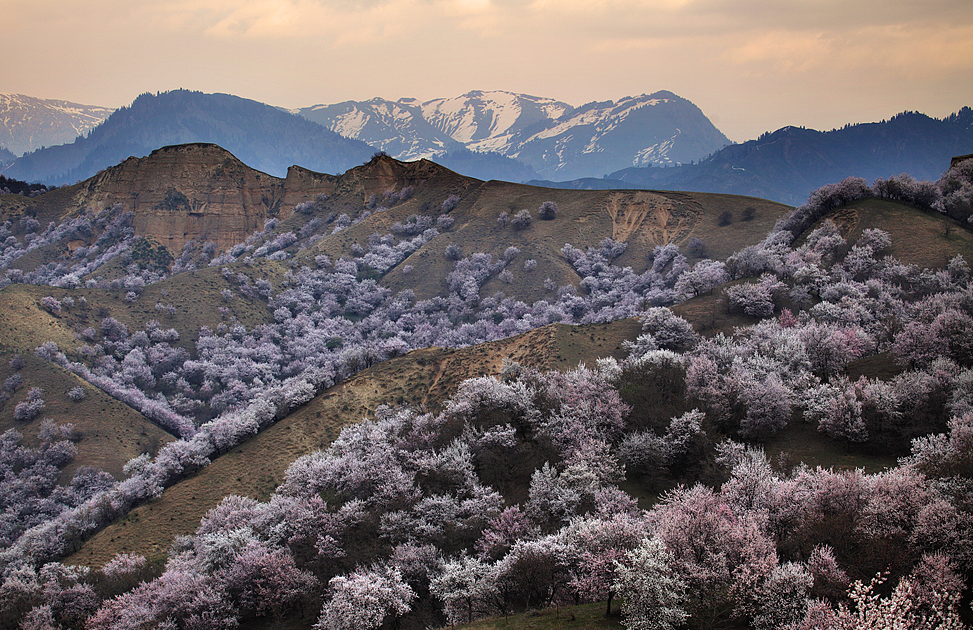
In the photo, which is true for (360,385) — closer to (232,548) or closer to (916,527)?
(232,548)

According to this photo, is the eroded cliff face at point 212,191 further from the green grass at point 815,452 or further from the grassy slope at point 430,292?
the green grass at point 815,452

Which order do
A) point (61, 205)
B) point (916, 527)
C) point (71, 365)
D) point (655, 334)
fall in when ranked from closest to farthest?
point (916, 527), point (655, 334), point (71, 365), point (61, 205)

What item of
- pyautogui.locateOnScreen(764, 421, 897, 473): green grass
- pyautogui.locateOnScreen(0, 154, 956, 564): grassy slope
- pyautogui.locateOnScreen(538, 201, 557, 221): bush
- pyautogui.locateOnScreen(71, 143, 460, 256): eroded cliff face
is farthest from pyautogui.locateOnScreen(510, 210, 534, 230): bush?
pyautogui.locateOnScreen(764, 421, 897, 473): green grass

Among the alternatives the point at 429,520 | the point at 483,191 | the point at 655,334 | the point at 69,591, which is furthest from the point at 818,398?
the point at 483,191

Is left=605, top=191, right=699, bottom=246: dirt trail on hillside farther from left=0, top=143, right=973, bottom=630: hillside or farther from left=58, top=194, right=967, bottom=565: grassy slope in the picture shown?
left=58, top=194, right=967, bottom=565: grassy slope

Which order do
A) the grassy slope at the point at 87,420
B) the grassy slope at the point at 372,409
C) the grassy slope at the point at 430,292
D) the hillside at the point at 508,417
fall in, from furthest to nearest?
1. the grassy slope at the point at 87,420
2. the grassy slope at the point at 430,292
3. the grassy slope at the point at 372,409
4. the hillside at the point at 508,417

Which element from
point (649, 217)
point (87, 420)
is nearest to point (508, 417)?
point (87, 420)

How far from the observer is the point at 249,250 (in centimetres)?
11569

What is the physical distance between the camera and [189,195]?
12344cm

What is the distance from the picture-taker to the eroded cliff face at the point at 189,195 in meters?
121

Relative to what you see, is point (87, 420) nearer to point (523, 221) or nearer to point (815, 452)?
point (815, 452)

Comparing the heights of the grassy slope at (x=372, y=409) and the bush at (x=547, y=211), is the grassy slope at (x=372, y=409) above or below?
below

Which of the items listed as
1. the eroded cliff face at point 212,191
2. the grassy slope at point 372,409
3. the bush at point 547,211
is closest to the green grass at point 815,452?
the grassy slope at point 372,409

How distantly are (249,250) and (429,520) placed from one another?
10128 centimetres
